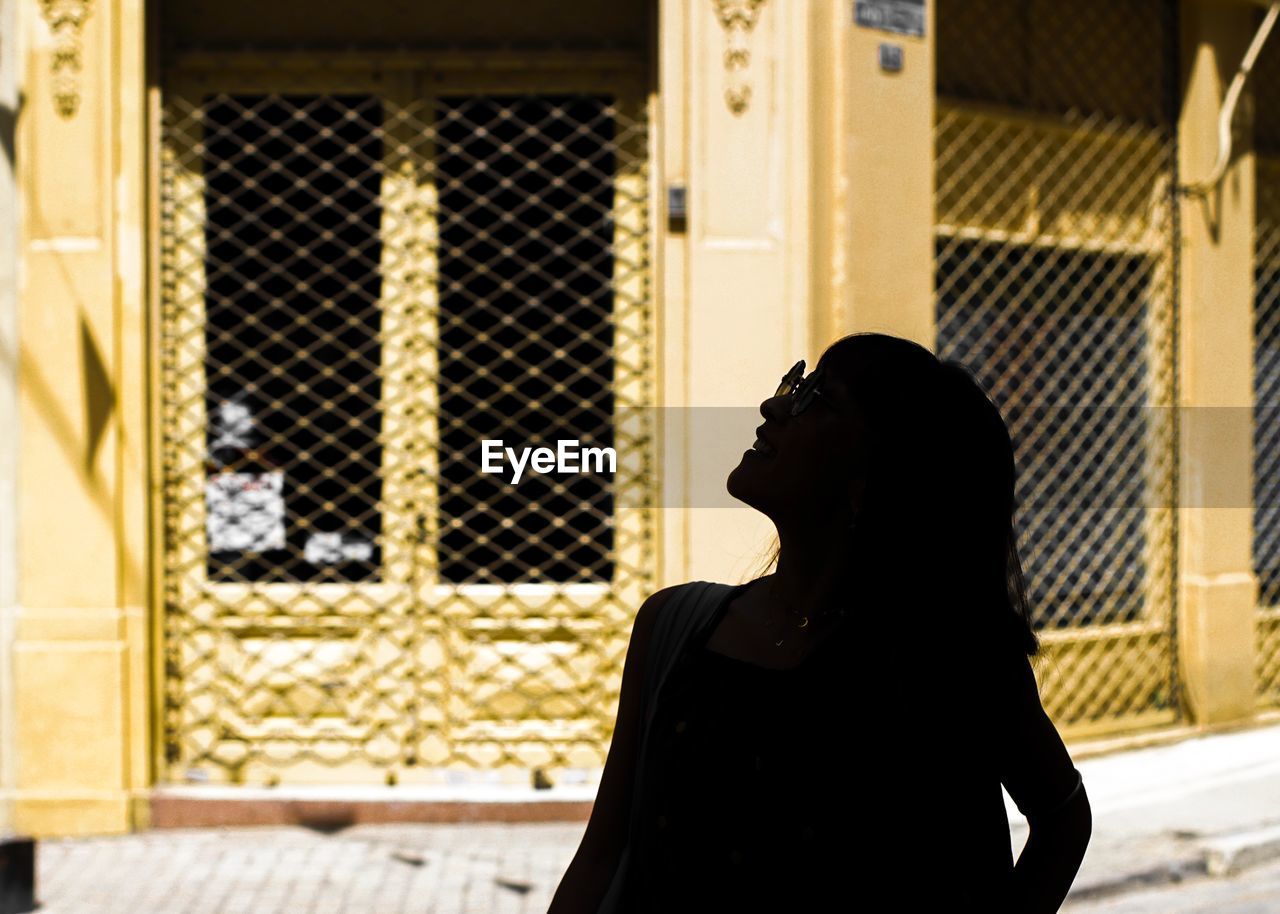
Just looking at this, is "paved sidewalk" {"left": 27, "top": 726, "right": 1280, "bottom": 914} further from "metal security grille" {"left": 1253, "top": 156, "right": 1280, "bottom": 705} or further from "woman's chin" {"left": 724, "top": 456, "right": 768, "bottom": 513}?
"woman's chin" {"left": 724, "top": 456, "right": 768, "bottom": 513}

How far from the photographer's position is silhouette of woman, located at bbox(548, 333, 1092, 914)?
1.78m

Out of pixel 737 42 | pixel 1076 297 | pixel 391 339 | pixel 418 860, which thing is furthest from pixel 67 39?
pixel 1076 297

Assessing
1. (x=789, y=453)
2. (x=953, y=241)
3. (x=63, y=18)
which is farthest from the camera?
(x=953, y=241)

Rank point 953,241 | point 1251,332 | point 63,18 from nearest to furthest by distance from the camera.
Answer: point 63,18 < point 953,241 < point 1251,332

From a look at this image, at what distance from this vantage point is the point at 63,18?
23.9 feet

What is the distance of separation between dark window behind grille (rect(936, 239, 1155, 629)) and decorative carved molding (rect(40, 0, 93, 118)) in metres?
4.53

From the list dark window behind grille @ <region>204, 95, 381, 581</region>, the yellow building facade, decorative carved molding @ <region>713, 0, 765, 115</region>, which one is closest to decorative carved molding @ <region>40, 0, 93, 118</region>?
the yellow building facade

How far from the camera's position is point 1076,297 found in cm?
916

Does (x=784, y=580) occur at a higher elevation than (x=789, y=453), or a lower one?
lower

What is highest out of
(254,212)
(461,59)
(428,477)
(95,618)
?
(461,59)

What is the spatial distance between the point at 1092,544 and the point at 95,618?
5.58 m

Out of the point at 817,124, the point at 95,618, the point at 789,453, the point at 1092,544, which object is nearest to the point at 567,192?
the point at 817,124

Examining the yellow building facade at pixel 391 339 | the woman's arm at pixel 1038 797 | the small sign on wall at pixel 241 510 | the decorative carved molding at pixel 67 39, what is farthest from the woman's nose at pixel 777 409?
the decorative carved molding at pixel 67 39

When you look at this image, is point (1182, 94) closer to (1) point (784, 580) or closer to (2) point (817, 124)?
(2) point (817, 124)
